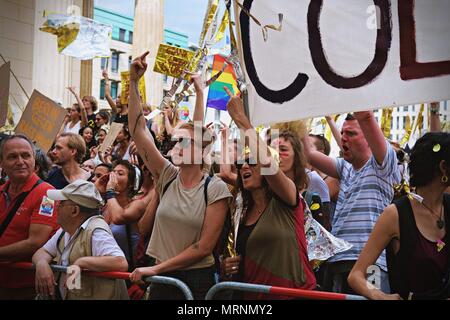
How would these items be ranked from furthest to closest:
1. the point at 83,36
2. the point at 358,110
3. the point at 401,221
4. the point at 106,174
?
1. the point at 83,36
2. the point at 106,174
3. the point at 358,110
4. the point at 401,221

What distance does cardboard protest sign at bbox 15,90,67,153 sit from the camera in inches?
252


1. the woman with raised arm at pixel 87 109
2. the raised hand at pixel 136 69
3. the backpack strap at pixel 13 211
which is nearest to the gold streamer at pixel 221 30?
the raised hand at pixel 136 69

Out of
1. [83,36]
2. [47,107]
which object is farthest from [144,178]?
[83,36]

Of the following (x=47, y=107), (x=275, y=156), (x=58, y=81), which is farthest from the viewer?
(x=58, y=81)

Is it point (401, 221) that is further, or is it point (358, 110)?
point (358, 110)

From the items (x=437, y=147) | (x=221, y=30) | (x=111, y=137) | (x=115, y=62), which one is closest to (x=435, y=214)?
(x=437, y=147)

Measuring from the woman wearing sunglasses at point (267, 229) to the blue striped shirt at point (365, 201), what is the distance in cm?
57

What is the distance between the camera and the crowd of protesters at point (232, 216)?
10.9ft

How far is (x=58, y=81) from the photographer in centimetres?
1689

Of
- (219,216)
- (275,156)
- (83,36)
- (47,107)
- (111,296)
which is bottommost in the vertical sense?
(111,296)

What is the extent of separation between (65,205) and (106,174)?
4.04ft

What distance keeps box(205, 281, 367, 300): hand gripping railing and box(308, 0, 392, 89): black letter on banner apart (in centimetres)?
110

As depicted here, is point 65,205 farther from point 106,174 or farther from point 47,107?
point 47,107

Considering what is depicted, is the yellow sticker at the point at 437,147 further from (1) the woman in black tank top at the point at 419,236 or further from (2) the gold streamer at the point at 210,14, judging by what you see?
(2) the gold streamer at the point at 210,14
